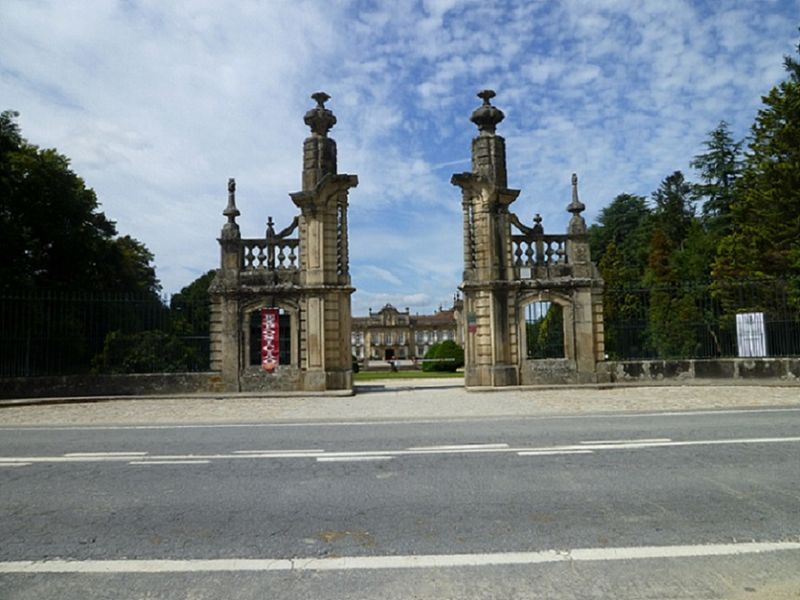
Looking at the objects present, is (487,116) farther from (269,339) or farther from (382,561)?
(382,561)

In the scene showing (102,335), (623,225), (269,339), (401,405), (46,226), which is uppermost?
(623,225)

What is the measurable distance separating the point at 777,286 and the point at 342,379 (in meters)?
14.3

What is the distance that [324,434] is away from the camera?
30.1ft

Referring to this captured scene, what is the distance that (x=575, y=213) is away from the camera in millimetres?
18984

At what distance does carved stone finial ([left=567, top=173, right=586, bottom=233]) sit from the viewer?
18844mm

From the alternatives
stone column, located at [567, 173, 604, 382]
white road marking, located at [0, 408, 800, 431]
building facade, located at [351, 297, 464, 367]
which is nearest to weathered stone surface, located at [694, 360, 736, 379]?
stone column, located at [567, 173, 604, 382]

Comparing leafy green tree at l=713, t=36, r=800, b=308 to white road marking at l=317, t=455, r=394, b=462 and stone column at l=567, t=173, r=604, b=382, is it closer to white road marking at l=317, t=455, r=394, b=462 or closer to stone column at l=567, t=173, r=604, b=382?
stone column at l=567, t=173, r=604, b=382

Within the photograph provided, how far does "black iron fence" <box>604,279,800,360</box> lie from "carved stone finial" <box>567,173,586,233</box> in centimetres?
236

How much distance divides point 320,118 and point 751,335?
52.2 feet

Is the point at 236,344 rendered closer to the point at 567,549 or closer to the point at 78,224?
the point at 567,549

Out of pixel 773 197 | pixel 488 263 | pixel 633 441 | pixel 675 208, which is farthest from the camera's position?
pixel 675 208

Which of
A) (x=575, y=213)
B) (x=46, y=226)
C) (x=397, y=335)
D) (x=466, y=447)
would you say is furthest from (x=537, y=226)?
(x=397, y=335)

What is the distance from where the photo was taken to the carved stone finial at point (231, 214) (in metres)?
18.3

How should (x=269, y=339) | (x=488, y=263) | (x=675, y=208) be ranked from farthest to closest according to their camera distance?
(x=675, y=208) < (x=488, y=263) < (x=269, y=339)
